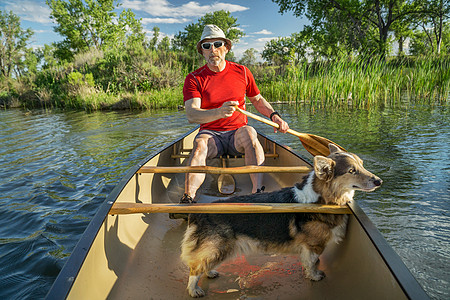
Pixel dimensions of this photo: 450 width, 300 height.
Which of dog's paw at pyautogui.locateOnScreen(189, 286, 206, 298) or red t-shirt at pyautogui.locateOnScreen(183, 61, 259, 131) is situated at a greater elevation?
red t-shirt at pyautogui.locateOnScreen(183, 61, 259, 131)

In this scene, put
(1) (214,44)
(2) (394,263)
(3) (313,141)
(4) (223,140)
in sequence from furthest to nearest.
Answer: (4) (223,140)
(1) (214,44)
(3) (313,141)
(2) (394,263)

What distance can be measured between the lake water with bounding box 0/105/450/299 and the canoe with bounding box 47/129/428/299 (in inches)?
36.8

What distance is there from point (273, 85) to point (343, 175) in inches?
562

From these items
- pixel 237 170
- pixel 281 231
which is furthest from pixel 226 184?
pixel 281 231

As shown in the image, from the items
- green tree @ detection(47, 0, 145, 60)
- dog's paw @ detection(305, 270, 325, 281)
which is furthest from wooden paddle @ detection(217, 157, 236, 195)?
green tree @ detection(47, 0, 145, 60)

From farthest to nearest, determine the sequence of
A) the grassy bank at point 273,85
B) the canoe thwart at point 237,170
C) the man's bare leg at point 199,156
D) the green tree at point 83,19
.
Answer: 1. the green tree at point 83,19
2. the grassy bank at point 273,85
3. the man's bare leg at point 199,156
4. the canoe thwart at point 237,170

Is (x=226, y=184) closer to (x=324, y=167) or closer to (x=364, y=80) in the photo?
(x=324, y=167)

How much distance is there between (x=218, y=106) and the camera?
404 cm

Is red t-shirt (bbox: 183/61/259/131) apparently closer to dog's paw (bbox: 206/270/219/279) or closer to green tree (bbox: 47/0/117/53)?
dog's paw (bbox: 206/270/219/279)

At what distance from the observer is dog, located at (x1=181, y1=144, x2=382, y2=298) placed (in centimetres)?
220

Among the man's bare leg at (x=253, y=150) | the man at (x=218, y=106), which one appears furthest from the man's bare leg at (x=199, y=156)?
the man's bare leg at (x=253, y=150)

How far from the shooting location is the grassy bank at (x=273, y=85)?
35.8 feet

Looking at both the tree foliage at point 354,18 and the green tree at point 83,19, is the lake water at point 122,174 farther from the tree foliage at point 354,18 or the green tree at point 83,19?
the green tree at point 83,19

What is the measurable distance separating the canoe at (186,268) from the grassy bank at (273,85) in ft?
30.4
